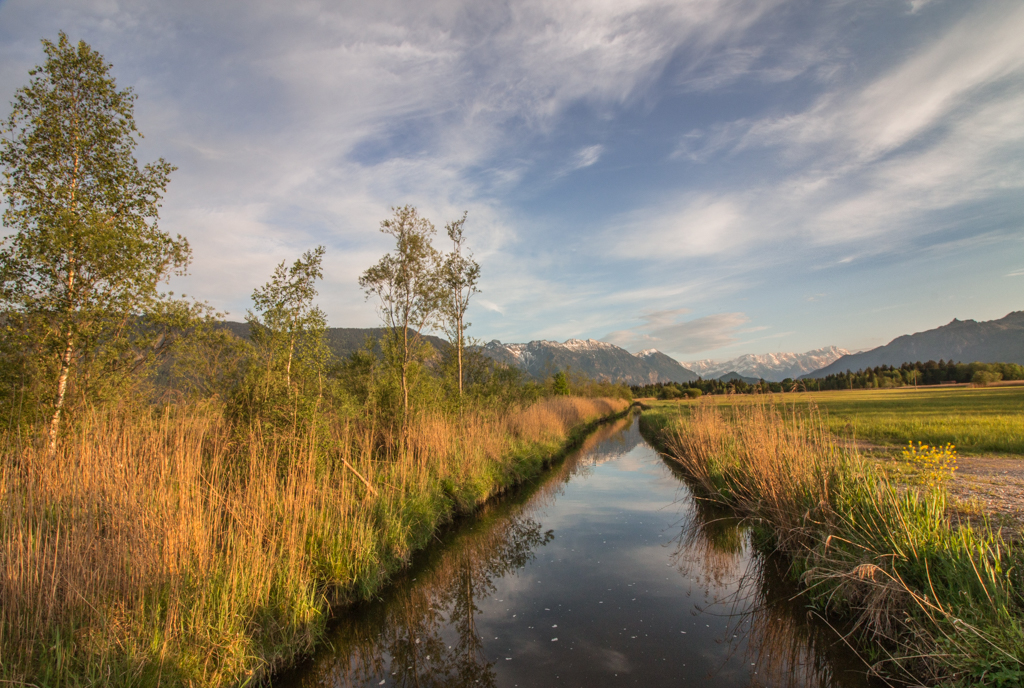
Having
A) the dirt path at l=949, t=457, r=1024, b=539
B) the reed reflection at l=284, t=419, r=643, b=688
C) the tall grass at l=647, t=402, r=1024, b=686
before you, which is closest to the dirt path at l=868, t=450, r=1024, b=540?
the dirt path at l=949, t=457, r=1024, b=539

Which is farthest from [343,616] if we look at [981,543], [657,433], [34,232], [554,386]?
[554,386]

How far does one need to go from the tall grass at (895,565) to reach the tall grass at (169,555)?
18.2 ft

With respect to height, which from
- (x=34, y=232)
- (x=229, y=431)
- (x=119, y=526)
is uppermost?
(x=34, y=232)

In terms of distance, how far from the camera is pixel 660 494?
12852mm

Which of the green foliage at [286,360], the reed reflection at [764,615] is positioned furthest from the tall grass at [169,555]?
the reed reflection at [764,615]

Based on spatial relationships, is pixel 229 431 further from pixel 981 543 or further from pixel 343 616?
pixel 981 543

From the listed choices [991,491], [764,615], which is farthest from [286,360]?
[991,491]

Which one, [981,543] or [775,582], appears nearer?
[981,543]

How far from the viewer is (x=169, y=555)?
3738 mm

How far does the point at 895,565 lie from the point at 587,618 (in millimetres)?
3415

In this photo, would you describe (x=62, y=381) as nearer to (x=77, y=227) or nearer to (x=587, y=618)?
(x=77, y=227)

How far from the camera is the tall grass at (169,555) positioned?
307 centimetres

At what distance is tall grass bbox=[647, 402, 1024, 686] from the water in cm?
48

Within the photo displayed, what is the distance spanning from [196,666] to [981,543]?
20.9 feet
